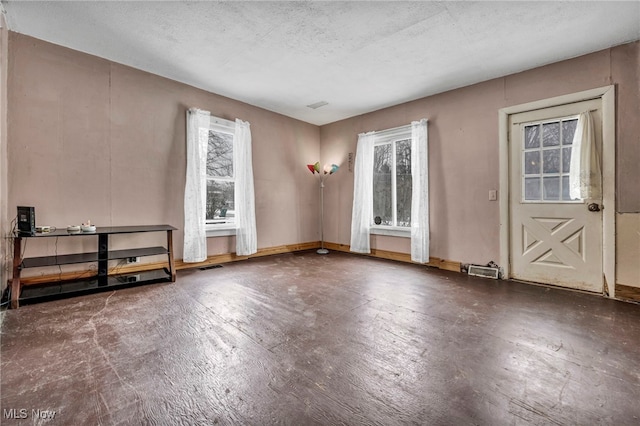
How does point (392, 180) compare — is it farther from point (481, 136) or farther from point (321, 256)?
point (321, 256)

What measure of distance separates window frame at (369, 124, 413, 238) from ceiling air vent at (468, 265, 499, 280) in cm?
112

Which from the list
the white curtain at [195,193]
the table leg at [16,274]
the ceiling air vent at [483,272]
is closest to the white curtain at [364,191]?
the ceiling air vent at [483,272]

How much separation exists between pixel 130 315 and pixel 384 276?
9.70ft

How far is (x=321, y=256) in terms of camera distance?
5.40 metres

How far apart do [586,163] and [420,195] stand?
6.41ft

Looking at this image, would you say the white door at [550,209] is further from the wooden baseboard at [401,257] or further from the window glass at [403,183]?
the window glass at [403,183]

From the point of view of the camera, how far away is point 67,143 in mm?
3324

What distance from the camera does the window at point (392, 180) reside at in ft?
16.4

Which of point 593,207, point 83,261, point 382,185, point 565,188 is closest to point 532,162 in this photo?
point 565,188

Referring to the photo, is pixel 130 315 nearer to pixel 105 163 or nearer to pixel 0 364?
pixel 0 364

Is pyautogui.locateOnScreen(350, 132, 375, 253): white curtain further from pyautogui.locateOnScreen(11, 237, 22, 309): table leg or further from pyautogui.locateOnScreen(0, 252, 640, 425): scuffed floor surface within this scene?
pyautogui.locateOnScreen(11, 237, 22, 309): table leg

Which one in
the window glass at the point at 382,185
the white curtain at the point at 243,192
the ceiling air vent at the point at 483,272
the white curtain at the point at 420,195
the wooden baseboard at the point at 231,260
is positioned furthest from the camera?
the window glass at the point at 382,185

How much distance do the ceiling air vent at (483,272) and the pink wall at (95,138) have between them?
3.77m

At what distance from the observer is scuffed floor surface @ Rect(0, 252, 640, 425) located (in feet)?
4.52
